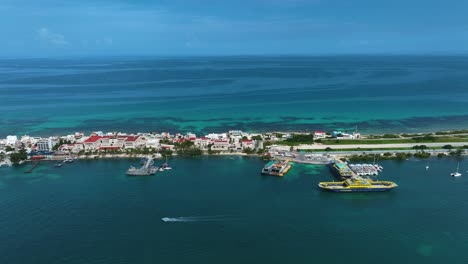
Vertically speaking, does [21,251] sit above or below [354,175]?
below

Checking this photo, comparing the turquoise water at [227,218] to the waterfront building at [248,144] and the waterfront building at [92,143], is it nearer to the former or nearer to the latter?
the waterfront building at [92,143]

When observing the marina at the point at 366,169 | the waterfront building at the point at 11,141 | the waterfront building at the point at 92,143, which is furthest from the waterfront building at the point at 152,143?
the marina at the point at 366,169

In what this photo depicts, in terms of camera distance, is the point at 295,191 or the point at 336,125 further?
the point at 336,125

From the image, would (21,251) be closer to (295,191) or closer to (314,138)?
(295,191)

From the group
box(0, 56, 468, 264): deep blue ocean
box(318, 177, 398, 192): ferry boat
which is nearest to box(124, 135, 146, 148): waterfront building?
box(0, 56, 468, 264): deep blue ocean

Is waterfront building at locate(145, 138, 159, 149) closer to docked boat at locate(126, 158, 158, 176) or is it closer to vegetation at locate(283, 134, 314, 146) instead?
docked boat at locate(126, 158, 158, 176)

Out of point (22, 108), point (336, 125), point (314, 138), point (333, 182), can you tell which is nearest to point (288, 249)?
point (333, 182)
